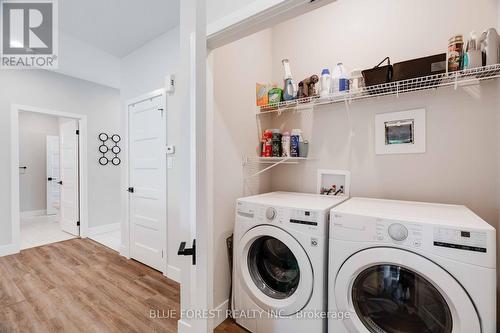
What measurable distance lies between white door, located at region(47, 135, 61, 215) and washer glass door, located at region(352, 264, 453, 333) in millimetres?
6186

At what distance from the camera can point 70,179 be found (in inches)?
150

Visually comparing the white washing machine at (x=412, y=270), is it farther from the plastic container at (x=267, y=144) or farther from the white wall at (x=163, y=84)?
the white wall at (x=163, y=84)

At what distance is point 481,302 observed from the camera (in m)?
0.89

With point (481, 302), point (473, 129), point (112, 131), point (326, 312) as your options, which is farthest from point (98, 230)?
point (473, 129)

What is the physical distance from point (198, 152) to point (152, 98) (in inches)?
89.5

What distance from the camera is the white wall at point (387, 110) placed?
4.63ft

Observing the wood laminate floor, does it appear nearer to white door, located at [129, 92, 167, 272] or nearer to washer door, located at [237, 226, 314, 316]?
white door, located at [129, 92, 167, 272]

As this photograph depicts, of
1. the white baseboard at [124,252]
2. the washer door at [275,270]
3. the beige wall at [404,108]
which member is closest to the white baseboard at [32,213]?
the white baseboard at [124,252]

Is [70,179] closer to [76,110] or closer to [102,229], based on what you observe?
[102,229]

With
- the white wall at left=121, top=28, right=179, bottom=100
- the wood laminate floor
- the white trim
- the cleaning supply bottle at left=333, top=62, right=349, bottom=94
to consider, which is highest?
the white wall at left=121, top=28, right=179, bottom=100

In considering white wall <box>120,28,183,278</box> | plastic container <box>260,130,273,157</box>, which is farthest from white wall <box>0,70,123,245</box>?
plastic container <box>260,130,273,157</box>

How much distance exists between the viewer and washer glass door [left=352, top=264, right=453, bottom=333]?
1.04 meters

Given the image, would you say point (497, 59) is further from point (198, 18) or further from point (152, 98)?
point (152, 98)

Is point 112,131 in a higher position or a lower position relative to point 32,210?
higher
